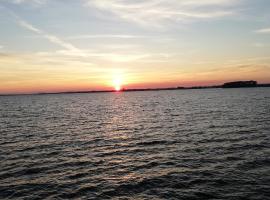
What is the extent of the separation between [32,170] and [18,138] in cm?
1903

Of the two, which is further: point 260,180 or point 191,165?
point 191,165

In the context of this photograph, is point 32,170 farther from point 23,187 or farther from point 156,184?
point 156,184

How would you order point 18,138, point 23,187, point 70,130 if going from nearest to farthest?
point 23,187 < point 18,138 < point 70,130

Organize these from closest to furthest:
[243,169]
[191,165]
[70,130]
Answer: [243,169], [191,165], [70,130]

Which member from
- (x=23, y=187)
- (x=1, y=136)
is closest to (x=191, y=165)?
(x=23, y=187)

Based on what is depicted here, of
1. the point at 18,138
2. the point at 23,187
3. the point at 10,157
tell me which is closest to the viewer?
the point at 23,187

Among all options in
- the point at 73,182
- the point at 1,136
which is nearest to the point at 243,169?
the point at 73,182

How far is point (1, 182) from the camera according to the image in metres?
22.6

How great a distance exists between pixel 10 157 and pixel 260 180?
80.4 feet

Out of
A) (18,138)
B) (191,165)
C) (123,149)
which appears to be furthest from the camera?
(18,138)

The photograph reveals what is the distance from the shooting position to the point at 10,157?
1205 inches

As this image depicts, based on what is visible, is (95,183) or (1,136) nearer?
(95,183)

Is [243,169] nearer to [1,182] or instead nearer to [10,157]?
[1,182]

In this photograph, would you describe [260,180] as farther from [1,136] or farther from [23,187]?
[1,136]
